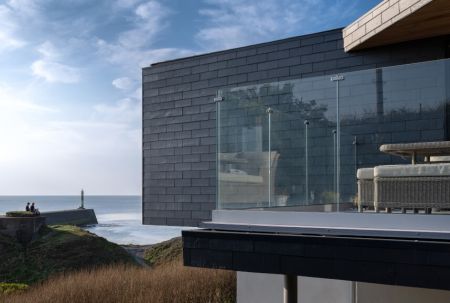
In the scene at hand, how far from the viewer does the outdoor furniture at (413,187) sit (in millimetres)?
3516

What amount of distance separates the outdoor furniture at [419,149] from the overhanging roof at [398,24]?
3318 millimetres

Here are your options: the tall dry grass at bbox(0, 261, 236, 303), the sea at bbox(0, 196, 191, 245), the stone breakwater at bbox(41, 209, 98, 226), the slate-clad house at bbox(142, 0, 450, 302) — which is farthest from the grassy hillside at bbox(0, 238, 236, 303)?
the stone breakwater at bbox(41, 209, 98, 226)

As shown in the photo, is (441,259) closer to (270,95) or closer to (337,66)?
(270,95)

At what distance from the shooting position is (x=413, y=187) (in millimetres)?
3631

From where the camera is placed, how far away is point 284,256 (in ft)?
11.7

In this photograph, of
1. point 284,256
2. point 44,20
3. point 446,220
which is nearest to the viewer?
point 446,220

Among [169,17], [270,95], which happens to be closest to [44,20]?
[169,17]

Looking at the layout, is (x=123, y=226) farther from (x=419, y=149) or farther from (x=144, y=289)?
(x=419, y=149)

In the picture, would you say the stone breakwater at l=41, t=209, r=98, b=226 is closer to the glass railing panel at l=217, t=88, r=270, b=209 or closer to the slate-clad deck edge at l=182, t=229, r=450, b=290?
the glass railing panel at l=217, t=88, r=270, b=209

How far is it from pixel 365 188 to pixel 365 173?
0.51 feet

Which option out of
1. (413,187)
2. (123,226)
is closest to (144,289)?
(413,187)

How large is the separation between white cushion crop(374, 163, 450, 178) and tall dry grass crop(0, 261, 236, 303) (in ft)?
14.8

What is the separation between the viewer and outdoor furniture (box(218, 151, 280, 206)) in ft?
15.7

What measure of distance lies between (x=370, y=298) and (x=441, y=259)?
185 centimetres
